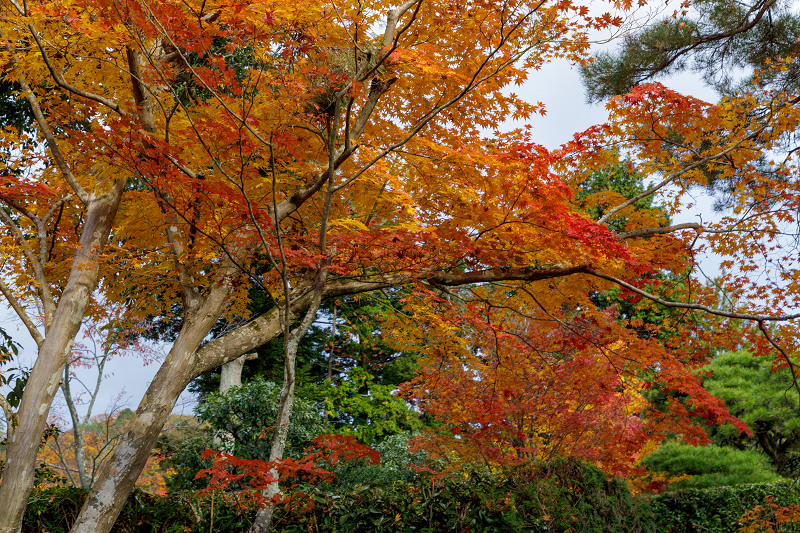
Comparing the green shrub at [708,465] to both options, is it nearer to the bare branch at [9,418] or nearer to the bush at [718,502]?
the bush at [718,502]

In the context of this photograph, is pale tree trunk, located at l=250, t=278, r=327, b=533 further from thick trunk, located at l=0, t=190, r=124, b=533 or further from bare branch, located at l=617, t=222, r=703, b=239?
bare branch, located at l=617, t=222, r=703, b=239

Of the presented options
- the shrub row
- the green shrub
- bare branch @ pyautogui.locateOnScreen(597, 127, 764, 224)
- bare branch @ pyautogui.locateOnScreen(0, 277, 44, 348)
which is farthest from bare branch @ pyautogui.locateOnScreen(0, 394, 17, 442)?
the green shrub

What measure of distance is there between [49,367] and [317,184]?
313 centimetres

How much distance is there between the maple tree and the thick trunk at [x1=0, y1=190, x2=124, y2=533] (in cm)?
2

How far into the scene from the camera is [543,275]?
223 inches

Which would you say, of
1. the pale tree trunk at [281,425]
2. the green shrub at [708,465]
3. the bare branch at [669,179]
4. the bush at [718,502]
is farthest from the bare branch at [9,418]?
the green shrub at [708,465]

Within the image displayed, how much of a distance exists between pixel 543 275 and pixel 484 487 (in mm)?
2014

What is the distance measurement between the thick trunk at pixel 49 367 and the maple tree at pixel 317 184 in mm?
18

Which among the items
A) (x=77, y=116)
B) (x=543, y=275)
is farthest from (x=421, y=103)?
(x=77, y=116)

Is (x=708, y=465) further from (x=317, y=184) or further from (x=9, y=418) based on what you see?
(x=9, y=418)

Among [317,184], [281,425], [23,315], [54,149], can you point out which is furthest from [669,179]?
[23,315]

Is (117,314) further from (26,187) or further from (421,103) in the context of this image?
(421,103)

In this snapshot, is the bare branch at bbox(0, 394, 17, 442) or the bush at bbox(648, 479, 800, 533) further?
the bush at bbox(648, 479, 800, 533)

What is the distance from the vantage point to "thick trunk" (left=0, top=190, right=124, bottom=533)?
5.32 meters
